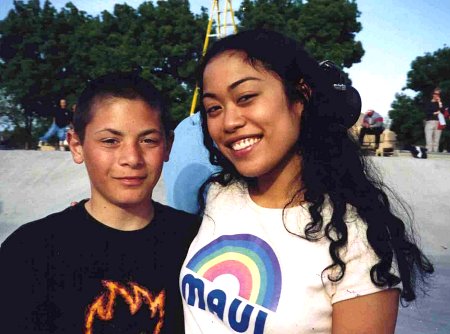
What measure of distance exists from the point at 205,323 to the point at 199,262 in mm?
206

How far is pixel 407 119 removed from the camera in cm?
3622

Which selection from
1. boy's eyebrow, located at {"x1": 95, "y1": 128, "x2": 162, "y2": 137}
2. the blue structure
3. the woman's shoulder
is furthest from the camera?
the blue structure

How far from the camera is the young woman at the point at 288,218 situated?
1.40m

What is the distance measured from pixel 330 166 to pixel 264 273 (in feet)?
1.58

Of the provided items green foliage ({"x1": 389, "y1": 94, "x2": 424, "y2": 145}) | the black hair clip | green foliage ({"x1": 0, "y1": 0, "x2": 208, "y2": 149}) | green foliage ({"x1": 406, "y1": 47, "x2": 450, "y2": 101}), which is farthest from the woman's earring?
green foliage ({"x1": 406, "y1": 47, "x2": 450, "y2": 101})

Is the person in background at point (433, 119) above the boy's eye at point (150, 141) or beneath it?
beneath

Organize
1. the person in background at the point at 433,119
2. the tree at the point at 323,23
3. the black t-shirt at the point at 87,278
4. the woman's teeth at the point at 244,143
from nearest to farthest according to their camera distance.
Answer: the black t-shirt at the point at 87,278 < the woman's teeth at the point at 244,143 < the person in background at the point at 433,119 < the tree at the point at 323,23

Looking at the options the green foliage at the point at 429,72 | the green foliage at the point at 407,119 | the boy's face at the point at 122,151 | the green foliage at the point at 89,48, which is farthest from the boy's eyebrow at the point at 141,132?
the green foliage at the point at 429,72

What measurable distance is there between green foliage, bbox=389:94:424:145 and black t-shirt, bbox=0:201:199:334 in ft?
117

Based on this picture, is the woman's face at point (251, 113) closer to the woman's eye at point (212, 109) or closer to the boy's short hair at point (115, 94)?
the woman's eye at point (212, 109)

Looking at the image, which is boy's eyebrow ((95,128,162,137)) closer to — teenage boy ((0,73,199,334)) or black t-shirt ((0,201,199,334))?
teenage boy ((0,73,199,334))

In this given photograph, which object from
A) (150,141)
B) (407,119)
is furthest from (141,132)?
(407,119)

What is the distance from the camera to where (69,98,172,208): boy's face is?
1.73 meters

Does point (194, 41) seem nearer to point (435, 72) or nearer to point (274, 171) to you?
point (435, 72)
